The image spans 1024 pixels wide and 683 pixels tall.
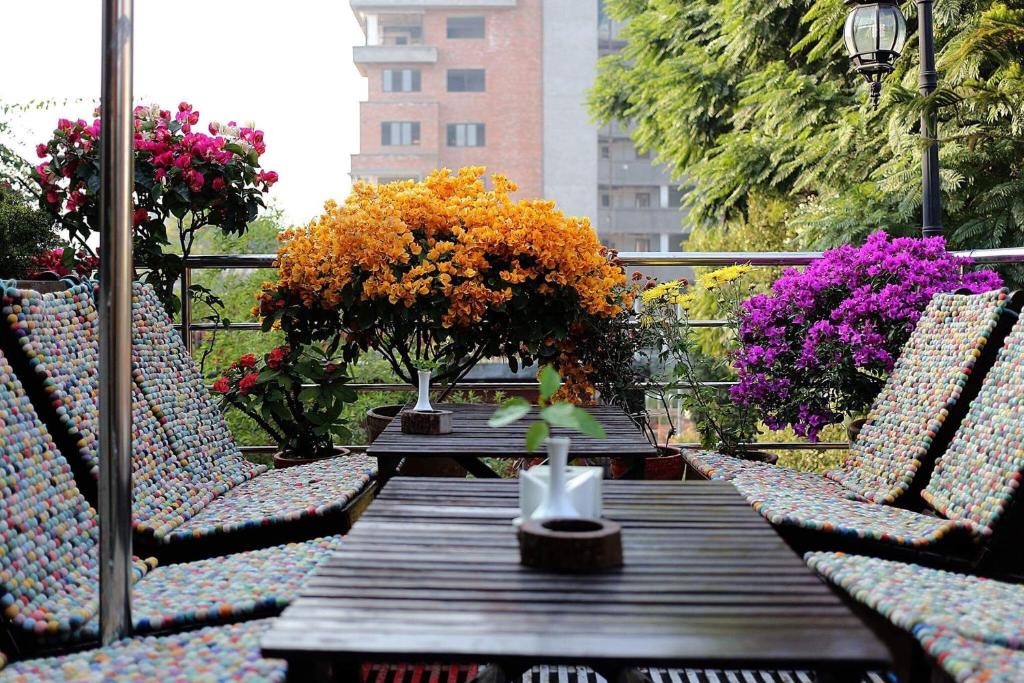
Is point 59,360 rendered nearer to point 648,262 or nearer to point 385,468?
point 385,468

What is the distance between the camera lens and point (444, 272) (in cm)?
341

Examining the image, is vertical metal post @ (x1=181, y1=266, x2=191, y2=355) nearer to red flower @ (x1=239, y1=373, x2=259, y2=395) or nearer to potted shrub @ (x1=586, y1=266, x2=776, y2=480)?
red flower @ (x1=239, y1=373, x2=259, y2=395)

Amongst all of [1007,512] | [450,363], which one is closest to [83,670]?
[1007,512]

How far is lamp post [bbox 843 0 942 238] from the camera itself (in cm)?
500

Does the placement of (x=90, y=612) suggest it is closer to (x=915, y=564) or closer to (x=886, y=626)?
(x=886, y=626)

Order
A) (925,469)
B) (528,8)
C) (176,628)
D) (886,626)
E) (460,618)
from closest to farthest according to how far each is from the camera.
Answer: (460,618) → (176,628) → (886,626) → (925,469) → (528,8)

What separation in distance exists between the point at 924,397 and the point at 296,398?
7.15 feet

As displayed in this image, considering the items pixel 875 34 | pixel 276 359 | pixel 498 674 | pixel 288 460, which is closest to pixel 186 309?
pixel 276 359

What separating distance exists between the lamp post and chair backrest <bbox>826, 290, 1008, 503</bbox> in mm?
2303

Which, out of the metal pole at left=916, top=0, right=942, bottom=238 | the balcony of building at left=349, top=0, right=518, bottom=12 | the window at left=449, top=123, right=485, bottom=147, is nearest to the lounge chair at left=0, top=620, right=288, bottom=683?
the metal pole at left=916, top=0, right=942, bottom=238

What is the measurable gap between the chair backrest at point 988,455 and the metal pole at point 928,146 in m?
2.44

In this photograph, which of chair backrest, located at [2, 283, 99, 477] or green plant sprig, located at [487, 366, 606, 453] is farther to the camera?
chair backrest, located at [2, 283, 99, 477]

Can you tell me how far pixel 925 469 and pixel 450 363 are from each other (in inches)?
79.6

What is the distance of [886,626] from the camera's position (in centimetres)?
172
